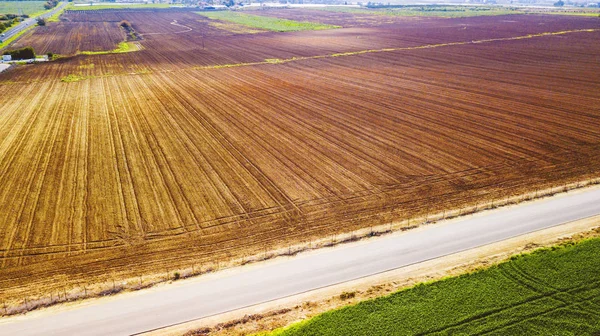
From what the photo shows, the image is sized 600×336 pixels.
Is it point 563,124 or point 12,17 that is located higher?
point 12,17

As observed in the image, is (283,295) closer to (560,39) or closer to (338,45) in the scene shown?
(338,45)

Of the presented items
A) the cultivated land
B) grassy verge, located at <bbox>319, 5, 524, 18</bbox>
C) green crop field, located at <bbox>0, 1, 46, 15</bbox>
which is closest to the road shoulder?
the cultivated land

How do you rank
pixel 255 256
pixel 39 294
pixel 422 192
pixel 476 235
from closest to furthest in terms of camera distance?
pixel 39 294 → pixel 255 256 → pixel 476 235 → pixel 422 192

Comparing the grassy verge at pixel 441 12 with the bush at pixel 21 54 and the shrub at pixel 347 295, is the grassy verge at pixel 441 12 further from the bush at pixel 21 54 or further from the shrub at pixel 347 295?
the shrub at pixel 347 295

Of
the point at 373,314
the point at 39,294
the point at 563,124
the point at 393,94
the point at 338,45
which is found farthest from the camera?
the point at 338,45

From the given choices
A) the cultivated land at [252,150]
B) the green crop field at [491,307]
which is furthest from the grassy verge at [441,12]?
the green crop field at [491,307]

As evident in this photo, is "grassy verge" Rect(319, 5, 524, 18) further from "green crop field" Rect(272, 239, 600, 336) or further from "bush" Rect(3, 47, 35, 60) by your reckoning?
"green crop field" Rect(272, 239, 600, 336)

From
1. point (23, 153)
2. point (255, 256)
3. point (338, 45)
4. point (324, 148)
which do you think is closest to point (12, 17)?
point (338, 45)
